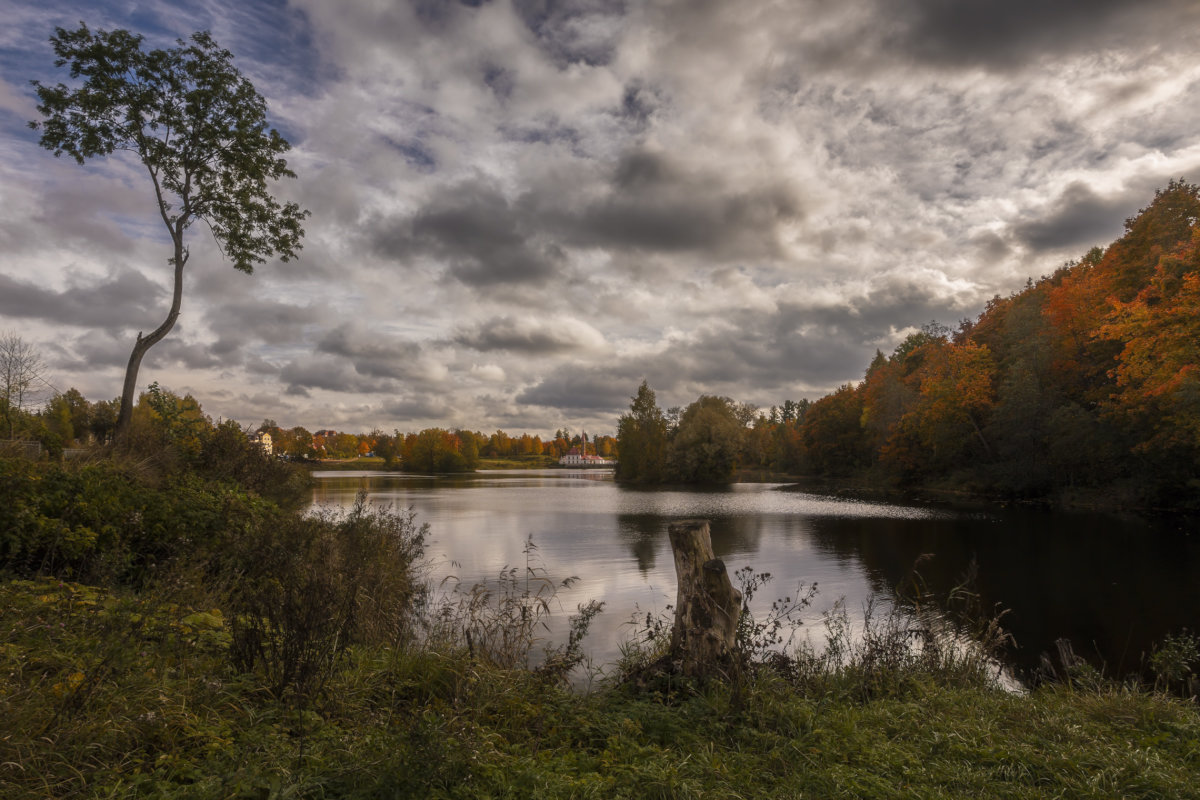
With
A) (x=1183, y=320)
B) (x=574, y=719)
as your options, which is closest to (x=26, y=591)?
(x=574, y=719)

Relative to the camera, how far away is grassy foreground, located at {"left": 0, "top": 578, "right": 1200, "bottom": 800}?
3.15 metres

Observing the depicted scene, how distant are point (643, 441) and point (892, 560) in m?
55.0

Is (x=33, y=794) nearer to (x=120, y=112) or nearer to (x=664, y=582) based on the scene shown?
(x=664, y=582)

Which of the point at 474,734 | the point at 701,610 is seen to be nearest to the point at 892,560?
the point at 701,610

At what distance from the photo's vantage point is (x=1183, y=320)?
22.2 metres

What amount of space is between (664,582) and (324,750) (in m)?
10.8

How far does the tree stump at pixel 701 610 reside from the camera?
18.7 ft

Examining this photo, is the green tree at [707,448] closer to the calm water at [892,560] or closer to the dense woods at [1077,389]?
the dense woods at [1077,389]

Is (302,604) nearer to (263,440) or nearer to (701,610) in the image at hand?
(701,610)

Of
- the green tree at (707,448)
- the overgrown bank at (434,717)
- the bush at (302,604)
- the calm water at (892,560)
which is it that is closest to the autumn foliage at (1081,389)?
the calm water at (892,560)

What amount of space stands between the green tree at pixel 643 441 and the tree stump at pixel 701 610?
63.2 m

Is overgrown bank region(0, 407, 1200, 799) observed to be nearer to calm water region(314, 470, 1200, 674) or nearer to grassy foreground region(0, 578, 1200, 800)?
grassy foreground region(0, 578, 1200, 800)

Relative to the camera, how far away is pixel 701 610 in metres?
5.81

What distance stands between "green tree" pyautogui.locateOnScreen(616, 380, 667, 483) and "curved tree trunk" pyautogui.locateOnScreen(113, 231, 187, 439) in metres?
57.2
